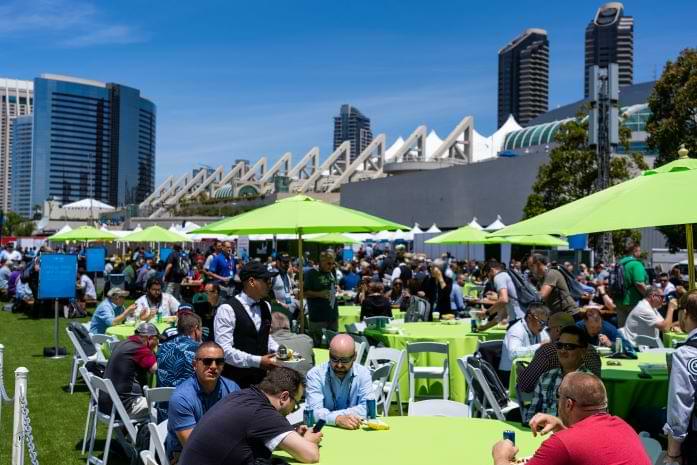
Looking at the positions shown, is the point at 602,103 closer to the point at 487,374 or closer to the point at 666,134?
the point at 666,134

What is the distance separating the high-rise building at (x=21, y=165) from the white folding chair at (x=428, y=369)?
18980 centimetres

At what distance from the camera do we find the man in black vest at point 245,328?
5043 mm

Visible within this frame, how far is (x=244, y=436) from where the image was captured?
10.6 feet

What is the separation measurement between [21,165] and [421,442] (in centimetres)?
20080

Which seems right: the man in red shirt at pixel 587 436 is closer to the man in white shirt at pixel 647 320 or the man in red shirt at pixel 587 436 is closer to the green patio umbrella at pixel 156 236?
the man in white shirt at pixel 647 320

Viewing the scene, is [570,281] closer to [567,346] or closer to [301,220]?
[301,220]

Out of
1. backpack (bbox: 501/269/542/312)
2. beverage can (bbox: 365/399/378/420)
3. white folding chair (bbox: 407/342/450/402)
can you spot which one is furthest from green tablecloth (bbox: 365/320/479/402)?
beverage can (bbox: 365/399/378/420)

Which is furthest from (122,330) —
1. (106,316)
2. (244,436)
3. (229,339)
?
(244,436)

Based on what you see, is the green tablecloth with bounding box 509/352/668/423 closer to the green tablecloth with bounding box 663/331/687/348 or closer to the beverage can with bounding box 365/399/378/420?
the beverage can with bounding box 365/399/378/420

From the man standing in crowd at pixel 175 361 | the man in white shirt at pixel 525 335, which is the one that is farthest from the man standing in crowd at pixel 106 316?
the man in white shirt at pixel 525 335

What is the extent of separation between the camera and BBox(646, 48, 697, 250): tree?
23.1 m

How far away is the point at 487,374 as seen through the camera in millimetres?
5664

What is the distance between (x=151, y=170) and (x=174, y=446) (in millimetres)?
176759

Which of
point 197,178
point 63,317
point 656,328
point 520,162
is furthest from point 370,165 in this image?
point 656,328
